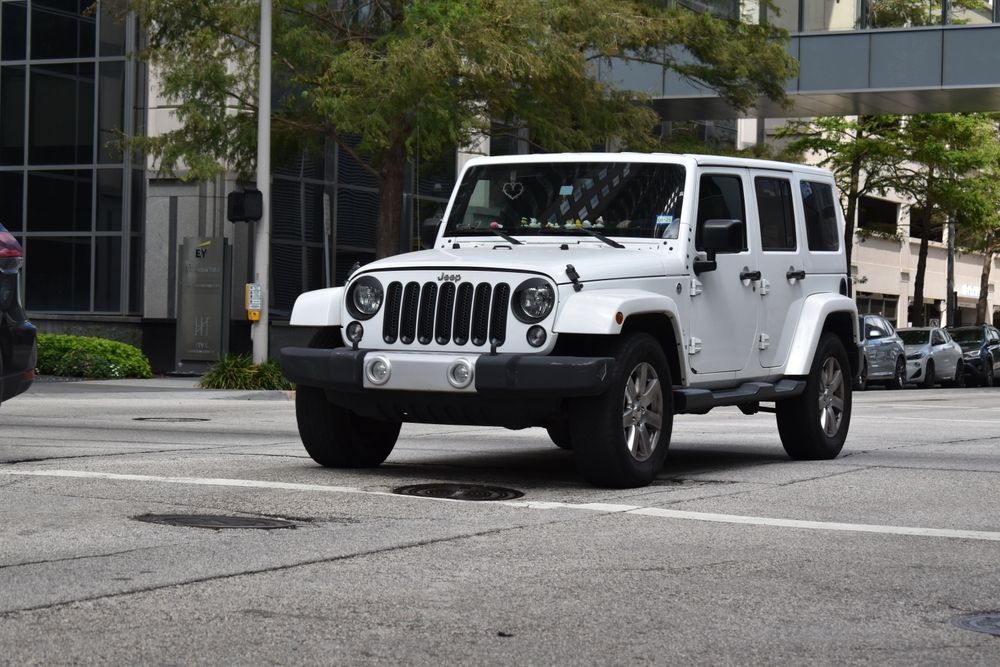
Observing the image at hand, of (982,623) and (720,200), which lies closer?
(982,623)

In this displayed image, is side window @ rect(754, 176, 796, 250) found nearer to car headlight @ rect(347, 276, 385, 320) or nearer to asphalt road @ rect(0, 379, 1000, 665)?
asphalt road @ rect(0, 379, 1000, 665)

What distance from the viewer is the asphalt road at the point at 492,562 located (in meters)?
5.48

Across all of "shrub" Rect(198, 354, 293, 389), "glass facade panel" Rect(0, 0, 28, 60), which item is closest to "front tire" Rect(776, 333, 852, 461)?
"shrub" Rect(198, 354, 293, 389)

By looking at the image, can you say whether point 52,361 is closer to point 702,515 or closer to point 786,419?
point 786,419

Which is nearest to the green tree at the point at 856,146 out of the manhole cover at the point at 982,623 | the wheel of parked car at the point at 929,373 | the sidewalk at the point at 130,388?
the wheel of parked car at the point at 929,373

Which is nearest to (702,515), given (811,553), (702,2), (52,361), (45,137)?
(811,553)

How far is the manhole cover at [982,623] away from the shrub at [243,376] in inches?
751

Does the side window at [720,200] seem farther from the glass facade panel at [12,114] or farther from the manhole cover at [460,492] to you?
the glass facade panel at [12,114]

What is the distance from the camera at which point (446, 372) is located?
9.71 m

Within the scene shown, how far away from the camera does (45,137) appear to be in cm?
3244

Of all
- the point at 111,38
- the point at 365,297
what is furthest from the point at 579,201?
the point at 111,38

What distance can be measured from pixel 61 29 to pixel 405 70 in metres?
11.9

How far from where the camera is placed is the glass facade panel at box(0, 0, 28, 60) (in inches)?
1287

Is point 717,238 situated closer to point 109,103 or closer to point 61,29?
point 109,103
